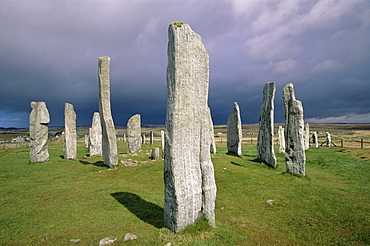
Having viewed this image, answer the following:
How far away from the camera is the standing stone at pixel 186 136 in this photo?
521cm

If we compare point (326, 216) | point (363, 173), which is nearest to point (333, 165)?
point (363, 173)

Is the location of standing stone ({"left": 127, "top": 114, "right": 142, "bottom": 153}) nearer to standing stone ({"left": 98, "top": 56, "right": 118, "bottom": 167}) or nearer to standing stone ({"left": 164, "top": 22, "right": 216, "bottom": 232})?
standing stone ({"left": 98, "top": 56, "right": 118, "bottom": 167})

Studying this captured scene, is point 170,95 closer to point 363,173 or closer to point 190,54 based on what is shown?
point 190,54

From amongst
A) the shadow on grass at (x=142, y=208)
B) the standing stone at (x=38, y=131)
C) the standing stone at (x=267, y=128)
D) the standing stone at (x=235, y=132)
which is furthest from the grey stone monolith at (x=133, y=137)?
the shadow on grass at (x=142, y=208)

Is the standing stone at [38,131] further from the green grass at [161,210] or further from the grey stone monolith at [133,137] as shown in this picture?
the grey stone monolith at [133,137]

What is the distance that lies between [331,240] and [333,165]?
11646mm

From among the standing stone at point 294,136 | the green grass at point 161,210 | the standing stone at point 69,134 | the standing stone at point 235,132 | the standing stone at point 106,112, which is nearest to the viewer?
the green grass at point 161,210

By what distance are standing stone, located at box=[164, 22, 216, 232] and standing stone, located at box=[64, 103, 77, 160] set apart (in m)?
15.9

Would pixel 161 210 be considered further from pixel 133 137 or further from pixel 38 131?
pixel 133 137

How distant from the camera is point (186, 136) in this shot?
214 inches

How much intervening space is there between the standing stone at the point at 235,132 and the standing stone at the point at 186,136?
13.4 metres

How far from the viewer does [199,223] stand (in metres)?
5.40

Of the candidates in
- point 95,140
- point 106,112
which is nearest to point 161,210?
point 106,112

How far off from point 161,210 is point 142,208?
0.65m
